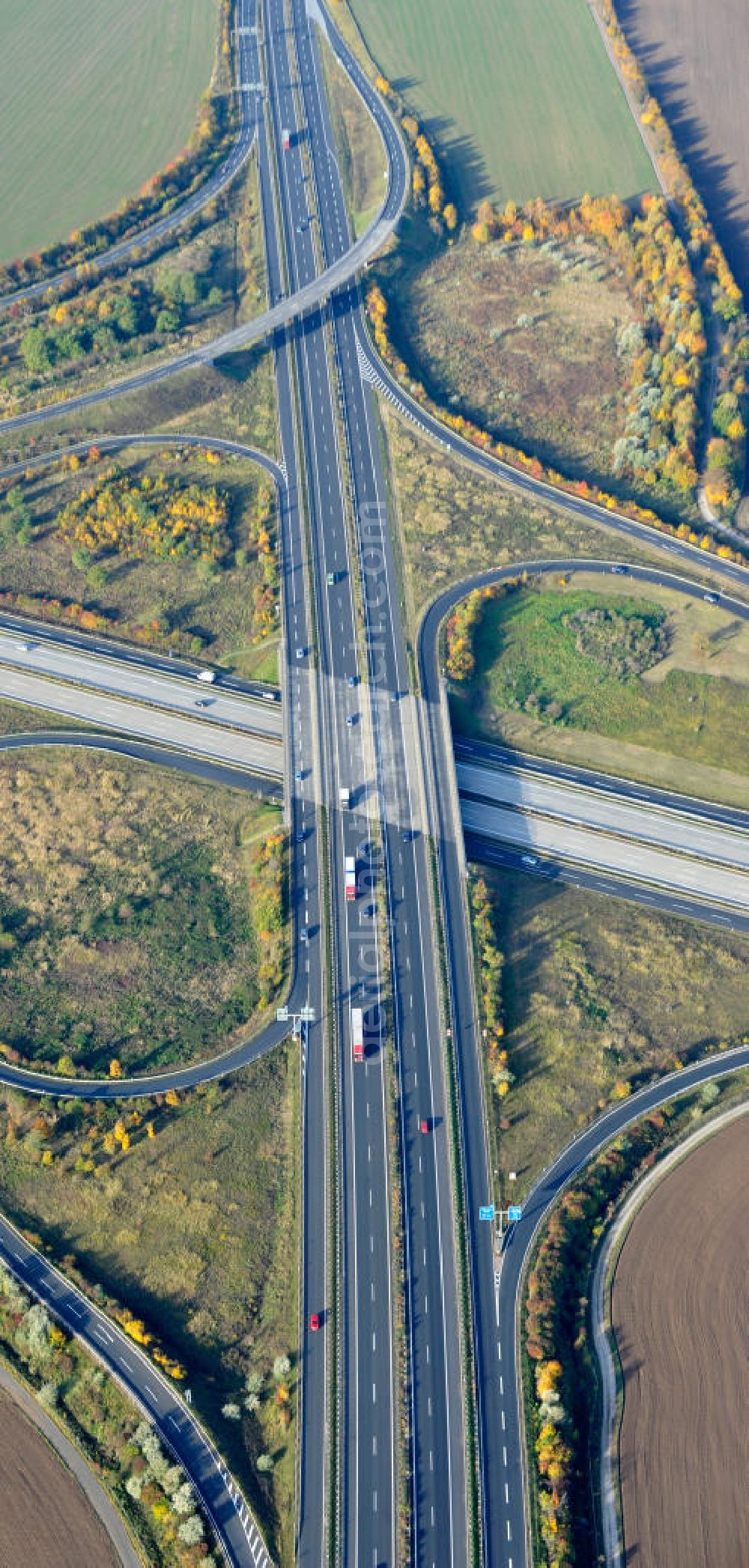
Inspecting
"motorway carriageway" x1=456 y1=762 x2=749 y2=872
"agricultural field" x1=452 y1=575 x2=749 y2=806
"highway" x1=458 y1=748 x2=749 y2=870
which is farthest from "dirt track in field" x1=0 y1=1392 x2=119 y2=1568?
"agricultural field" x1=452 y1=575 x2=749 y2=806

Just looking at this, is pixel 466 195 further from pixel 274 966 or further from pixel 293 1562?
pixel 293 1562

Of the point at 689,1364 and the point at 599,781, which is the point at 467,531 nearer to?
the point at 599,781

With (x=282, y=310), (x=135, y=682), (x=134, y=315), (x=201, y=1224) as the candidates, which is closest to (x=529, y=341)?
(x=282, y=310)

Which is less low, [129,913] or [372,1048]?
[129,913]

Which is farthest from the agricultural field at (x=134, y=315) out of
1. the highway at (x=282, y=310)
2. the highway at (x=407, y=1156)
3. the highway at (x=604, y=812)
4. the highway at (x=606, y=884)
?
the highway at (x=606, y=884)

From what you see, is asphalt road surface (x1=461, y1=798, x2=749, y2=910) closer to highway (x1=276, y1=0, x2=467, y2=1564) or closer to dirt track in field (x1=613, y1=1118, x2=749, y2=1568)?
highway (x1=276, y1=0, x2=467, y2=1564)

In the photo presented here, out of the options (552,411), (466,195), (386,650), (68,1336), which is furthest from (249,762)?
(466,195)
